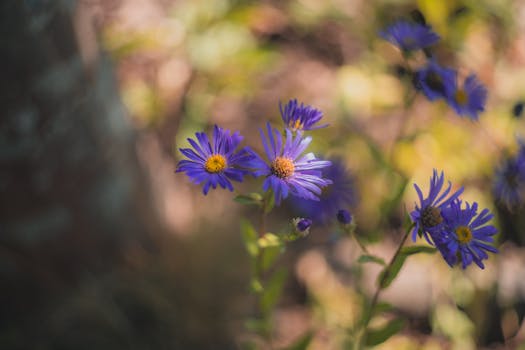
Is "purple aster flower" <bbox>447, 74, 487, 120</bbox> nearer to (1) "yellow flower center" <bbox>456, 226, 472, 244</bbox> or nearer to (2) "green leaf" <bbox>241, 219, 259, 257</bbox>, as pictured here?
(1) "yellow flower center" <bbox>456, 226, 472, 244</bbox>

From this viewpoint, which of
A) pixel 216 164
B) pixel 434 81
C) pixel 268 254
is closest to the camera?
pixel 216 164

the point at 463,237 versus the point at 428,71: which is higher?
the point at 428,71

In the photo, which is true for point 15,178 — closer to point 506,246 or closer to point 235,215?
point 235,215

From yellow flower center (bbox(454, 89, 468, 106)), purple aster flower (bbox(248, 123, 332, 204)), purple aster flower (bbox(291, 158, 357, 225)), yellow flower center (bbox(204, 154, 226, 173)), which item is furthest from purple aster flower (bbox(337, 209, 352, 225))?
yellow flower center (bbox(454, 89, 468, 106))

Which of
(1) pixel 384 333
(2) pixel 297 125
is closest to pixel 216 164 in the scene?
(2) pixel 297 125

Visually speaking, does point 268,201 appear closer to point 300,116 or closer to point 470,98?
point 300,116

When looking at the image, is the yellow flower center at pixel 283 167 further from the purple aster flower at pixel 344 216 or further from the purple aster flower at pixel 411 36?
the purple aster flower at pixel 411 36
